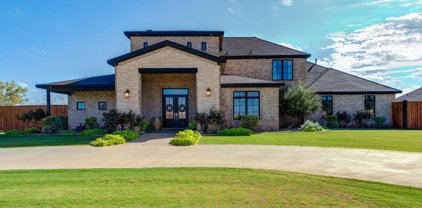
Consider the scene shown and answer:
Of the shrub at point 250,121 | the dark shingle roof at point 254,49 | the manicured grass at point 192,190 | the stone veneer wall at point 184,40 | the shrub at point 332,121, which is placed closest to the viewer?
the manicured grass at point 192,190

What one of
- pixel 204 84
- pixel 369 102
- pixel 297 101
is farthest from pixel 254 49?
pixel 369 102

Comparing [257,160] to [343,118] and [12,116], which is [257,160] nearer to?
[343,118]

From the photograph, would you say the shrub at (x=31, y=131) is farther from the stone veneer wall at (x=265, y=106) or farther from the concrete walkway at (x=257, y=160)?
the stone veneer wall at (x=265, y=106)

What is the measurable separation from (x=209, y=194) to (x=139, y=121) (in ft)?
40.3

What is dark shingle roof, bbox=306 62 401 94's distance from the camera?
22109 millimetres

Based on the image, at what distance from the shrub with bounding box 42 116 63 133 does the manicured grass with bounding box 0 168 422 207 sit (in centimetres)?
1276

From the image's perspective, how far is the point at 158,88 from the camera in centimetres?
1892

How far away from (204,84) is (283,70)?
9258mm

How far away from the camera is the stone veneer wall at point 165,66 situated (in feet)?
53.9

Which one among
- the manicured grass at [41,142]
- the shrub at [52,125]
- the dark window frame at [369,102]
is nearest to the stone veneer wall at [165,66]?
the manicured grass at [41,142]

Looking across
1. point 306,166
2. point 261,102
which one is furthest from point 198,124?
point 306,166

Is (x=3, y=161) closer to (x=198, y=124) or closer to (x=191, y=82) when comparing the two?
(x=198, y=124)

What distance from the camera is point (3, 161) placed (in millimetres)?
7996

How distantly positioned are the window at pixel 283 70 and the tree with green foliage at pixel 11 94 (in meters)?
31.7
